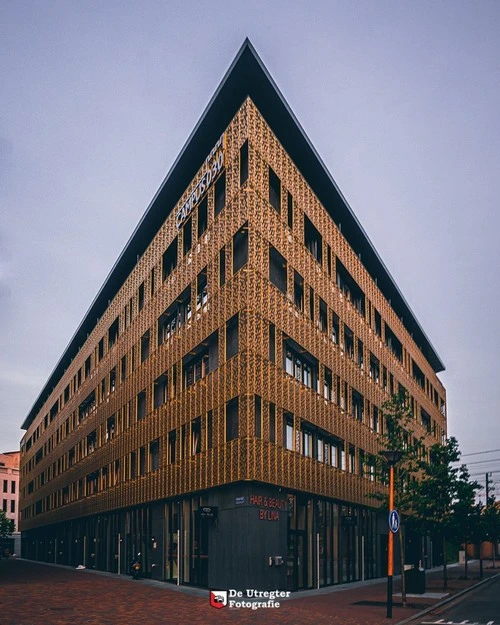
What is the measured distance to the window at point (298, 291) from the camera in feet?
127

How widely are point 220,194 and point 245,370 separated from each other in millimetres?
9849

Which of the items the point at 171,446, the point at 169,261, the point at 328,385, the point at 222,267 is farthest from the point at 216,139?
the point at 171,446

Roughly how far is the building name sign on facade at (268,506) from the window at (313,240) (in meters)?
13.7

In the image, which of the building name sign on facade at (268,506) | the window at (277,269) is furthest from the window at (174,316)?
the building name sign on facade at (268,506)

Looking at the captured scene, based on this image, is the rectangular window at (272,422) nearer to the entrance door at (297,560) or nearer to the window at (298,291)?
the entrance door at (297,560)

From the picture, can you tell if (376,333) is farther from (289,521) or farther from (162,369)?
(289,521)

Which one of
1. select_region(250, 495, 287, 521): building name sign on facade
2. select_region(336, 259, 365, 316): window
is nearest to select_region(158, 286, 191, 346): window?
select_region(336, 259, 365, 316): window

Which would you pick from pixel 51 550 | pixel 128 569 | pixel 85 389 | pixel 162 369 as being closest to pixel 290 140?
pixel 162 369

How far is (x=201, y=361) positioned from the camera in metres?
38.9

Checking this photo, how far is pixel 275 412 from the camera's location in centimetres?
3447

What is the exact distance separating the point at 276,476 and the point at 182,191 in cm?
1828

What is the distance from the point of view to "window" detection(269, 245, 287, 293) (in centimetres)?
3594

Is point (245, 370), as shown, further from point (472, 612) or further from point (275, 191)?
point (472, 612)

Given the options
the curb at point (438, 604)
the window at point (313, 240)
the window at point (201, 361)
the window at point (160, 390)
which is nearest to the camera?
the curb at point (438, 604)
